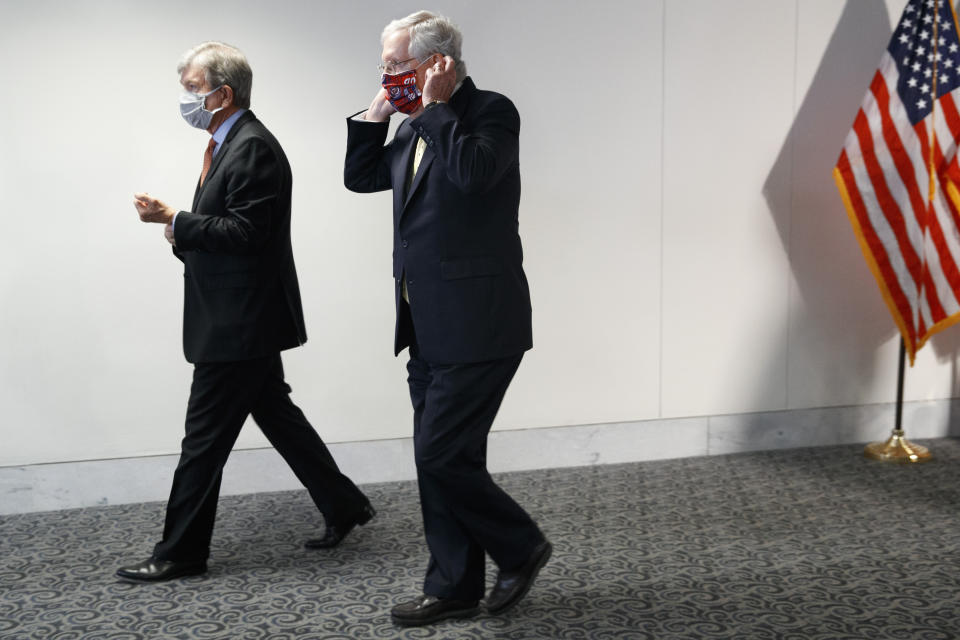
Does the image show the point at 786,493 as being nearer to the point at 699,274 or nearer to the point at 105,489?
the point at 699,274

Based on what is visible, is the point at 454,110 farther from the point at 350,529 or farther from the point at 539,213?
the point at 539,213

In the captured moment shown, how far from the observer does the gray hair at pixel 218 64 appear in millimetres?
2873

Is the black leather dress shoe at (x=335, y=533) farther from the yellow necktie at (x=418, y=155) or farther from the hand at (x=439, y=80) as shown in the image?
the hand at (x=439, y=80)

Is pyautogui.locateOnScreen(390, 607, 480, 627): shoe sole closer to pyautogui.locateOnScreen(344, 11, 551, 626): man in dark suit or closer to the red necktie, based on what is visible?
pyautogui.locateOnScreen(344, 11, 551, 626): man in dark suit

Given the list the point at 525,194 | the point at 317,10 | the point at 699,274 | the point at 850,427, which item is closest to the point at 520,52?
the point at 525,194

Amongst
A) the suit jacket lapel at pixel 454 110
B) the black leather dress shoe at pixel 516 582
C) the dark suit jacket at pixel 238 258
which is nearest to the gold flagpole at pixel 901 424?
the black leather dress shoe at pixel 516 582

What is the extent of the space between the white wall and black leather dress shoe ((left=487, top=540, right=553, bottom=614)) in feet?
5.00

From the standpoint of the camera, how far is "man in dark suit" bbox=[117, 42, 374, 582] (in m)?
2.84

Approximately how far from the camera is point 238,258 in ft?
9.41

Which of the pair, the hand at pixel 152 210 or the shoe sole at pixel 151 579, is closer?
the hand at pixel 152 210

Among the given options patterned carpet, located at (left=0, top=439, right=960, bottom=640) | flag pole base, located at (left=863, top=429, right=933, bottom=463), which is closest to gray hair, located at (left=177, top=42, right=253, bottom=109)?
patterned carpet, located at (left=0, top=439, right=960, bottom=640)

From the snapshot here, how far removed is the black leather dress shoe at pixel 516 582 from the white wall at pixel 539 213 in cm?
152

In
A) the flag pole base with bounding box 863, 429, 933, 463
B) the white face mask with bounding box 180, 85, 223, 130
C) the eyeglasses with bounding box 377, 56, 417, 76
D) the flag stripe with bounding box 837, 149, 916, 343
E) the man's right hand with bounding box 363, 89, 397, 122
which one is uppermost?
the eyeglasses with bounding box 377, 56, 417, 76

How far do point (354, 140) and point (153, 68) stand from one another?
4.53ft
